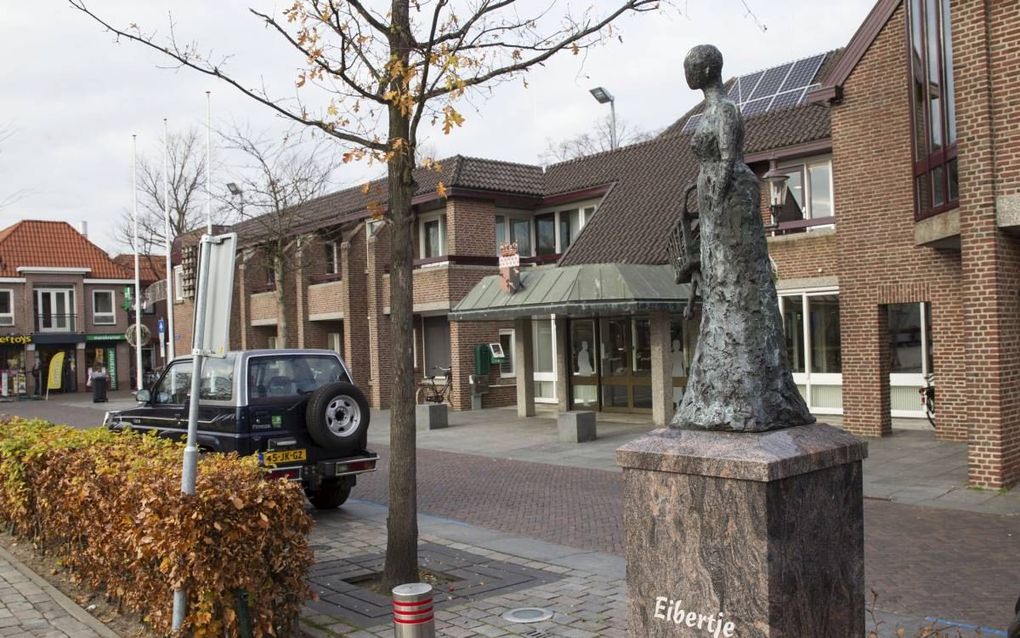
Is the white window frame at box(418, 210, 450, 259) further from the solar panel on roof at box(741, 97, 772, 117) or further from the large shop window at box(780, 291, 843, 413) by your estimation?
the large shop window at box(780, 291, 843, 413)

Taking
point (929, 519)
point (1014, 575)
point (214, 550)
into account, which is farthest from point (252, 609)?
point (929, 519)

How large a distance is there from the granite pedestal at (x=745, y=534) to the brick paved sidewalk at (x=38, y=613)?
13.8 feet

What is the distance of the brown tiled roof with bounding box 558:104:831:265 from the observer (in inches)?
748

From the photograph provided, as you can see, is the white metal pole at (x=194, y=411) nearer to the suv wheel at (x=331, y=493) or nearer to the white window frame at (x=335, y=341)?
the suv wheel at (x=331, y=493)

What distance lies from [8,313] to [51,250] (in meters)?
4.32

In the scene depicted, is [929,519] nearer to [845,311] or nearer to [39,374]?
[845,311]

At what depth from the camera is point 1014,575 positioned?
24.0 feet

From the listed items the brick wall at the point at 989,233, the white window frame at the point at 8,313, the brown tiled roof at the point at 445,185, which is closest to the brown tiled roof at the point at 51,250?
the white window frame at the point at 8,313

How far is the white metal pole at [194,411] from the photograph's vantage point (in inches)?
219

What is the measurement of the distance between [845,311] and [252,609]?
43.4ft

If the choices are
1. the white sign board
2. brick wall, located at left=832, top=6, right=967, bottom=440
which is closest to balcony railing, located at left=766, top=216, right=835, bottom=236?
brick wall, located at left=832, top=6, right=967, bottom=440

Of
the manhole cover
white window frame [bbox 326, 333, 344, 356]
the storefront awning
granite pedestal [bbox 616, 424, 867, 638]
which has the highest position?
the storefront awning

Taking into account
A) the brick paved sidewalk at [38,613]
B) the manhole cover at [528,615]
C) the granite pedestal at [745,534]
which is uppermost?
the granite pedestal at [745,534]

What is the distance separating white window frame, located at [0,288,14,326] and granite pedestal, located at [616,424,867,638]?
48.7 m
